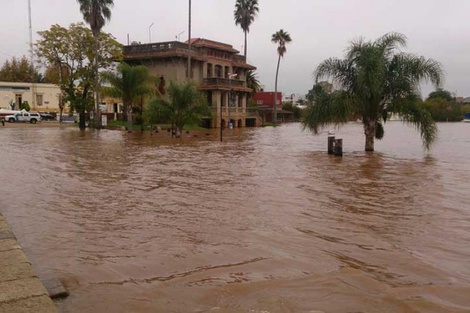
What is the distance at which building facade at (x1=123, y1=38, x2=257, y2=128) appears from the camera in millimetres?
45719

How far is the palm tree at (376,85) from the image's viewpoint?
18.7 metres

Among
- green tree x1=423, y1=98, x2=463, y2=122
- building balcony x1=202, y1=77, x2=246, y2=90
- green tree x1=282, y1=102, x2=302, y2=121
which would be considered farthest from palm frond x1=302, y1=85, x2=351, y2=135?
green tree x1=423, y1=98, x2=463, y2=122

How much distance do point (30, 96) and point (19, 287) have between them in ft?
212

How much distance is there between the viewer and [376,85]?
1830 cm

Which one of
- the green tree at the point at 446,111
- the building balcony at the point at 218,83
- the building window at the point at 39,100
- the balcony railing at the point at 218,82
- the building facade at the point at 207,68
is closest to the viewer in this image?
the building facade at the point at 207,68

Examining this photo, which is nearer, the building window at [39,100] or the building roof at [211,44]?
the building roof at [211,44]

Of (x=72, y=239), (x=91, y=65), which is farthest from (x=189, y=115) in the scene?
(x=72, y=239)

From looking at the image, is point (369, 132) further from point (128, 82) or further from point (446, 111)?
point (446, 111)

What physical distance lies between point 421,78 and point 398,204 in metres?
12.2

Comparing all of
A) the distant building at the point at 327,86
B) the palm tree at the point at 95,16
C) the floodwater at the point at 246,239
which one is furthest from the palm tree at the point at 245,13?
the floodwater at the point at 246,239

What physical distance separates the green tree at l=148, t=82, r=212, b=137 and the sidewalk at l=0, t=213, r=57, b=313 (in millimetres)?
26480

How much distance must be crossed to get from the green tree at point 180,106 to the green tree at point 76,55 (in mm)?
11746

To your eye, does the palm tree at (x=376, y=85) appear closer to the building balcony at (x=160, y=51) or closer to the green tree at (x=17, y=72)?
the building balcony at (x=160, y=51)

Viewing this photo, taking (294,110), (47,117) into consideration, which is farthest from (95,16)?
(294,110)
